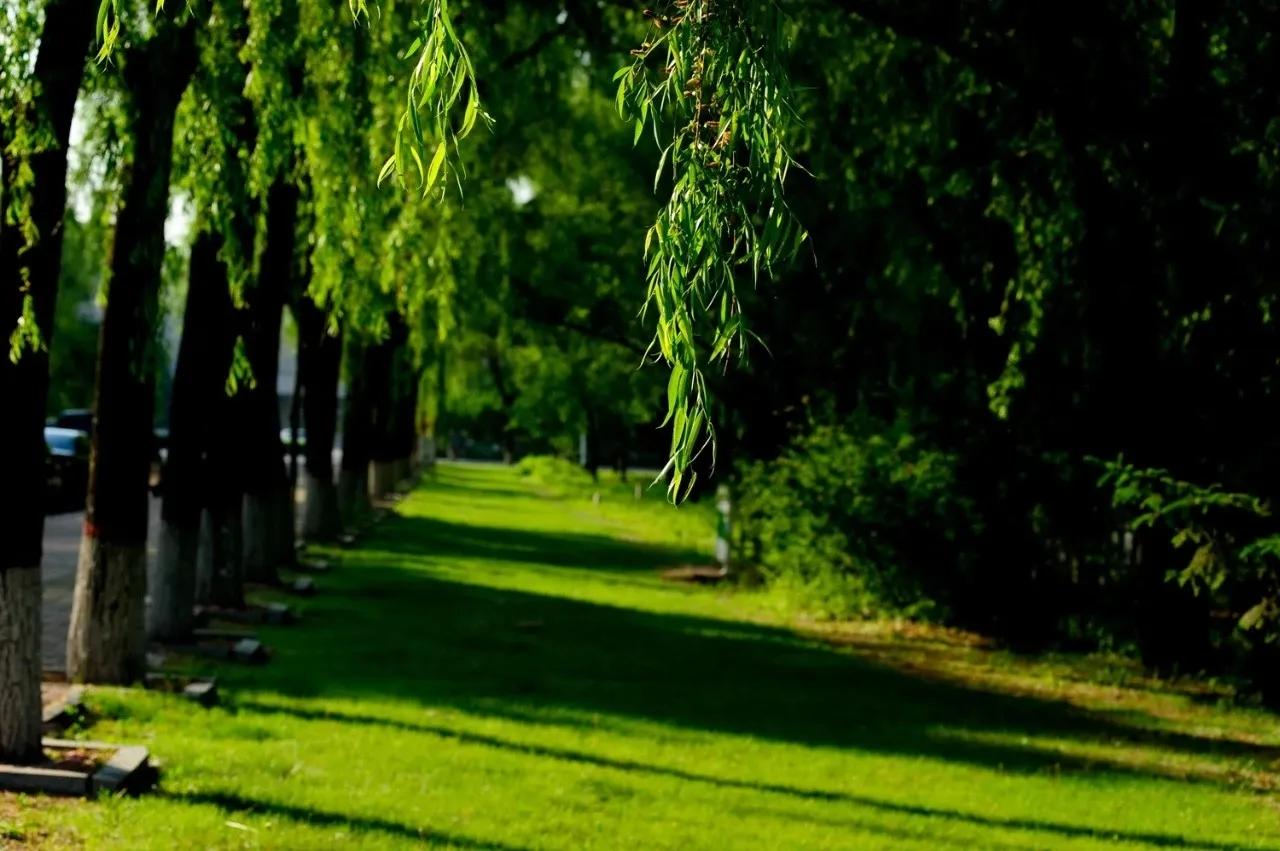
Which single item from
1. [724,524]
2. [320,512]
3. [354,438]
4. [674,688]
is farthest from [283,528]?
[354,438]

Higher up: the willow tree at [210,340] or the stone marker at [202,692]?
the willow tree at [210,340]

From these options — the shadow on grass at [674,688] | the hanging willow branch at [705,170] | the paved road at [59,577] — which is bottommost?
the shadow on grass at [674,688]

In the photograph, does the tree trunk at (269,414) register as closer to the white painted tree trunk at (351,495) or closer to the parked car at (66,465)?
the white painted tree trunk at (351,495)

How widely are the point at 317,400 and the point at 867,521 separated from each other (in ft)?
31.0

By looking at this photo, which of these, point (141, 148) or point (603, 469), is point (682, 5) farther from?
point (603, 469)

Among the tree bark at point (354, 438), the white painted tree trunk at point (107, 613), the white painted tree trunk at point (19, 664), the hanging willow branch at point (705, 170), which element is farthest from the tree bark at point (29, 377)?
the tree bark at point (354, 438)

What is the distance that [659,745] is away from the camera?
444 inches

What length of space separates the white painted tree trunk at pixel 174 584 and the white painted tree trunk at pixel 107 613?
245 centimetres

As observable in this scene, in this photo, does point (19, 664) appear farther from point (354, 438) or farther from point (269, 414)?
point (354, 438)

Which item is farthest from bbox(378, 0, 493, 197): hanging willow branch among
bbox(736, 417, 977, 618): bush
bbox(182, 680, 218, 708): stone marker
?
bbox(736, 417, 977, 618): bush

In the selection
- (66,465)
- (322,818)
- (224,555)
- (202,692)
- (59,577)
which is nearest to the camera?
(322,818)

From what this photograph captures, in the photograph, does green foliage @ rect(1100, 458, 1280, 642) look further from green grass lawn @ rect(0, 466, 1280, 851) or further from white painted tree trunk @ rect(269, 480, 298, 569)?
white painted tree trunk @ rect(269, 480, 298, 569)

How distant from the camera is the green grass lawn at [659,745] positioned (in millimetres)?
8586

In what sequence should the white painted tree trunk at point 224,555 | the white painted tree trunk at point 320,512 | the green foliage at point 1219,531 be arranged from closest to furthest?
the green foliage at point 1219,531, the white painted tree trunk at point 224,555, the white painted tree trunk at point 320,512
